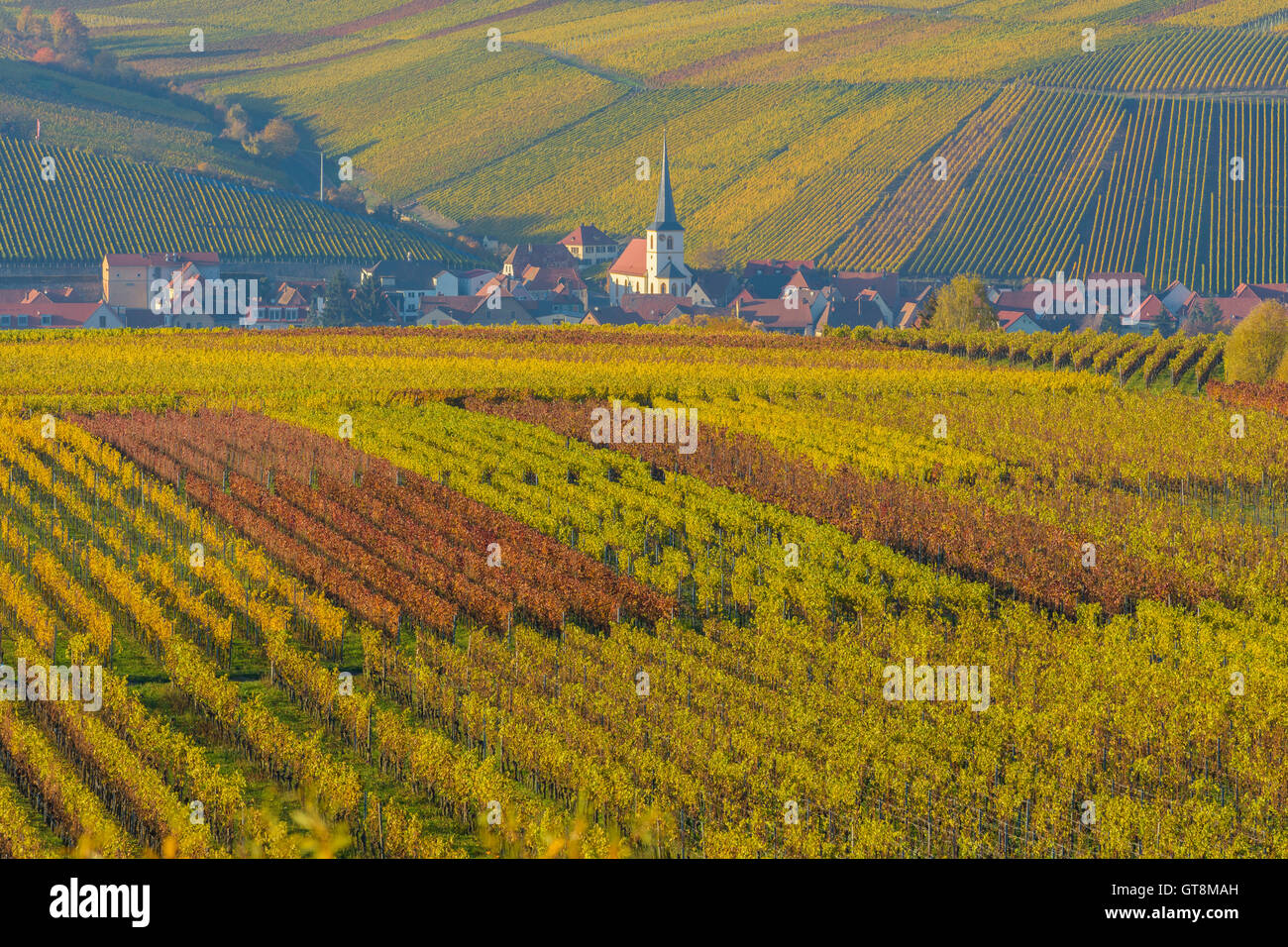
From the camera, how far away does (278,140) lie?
522ft

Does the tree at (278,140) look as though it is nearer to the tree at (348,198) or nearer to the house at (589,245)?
the tree at (348,198)

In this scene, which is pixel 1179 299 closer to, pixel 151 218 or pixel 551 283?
pixel 551 283

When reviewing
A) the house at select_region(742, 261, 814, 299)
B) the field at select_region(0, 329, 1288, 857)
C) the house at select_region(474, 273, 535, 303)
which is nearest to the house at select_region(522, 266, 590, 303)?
the house at select_region(474, 273, 535, 303)

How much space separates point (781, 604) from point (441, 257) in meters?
109

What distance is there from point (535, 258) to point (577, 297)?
36.2 ft

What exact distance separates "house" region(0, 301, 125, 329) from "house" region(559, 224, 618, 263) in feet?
153

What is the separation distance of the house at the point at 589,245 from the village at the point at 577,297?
858 cm

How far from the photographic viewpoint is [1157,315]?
92.9 m

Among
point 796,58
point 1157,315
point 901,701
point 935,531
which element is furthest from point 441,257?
point 901,701

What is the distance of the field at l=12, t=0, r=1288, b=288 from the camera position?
118 meters

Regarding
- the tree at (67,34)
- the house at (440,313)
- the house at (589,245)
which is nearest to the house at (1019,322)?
the house at (440,313)

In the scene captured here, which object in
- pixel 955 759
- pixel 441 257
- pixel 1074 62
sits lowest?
pixel 955 759

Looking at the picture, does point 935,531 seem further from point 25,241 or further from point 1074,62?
point 1074,62

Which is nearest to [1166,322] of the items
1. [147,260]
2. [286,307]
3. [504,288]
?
[504,288]
